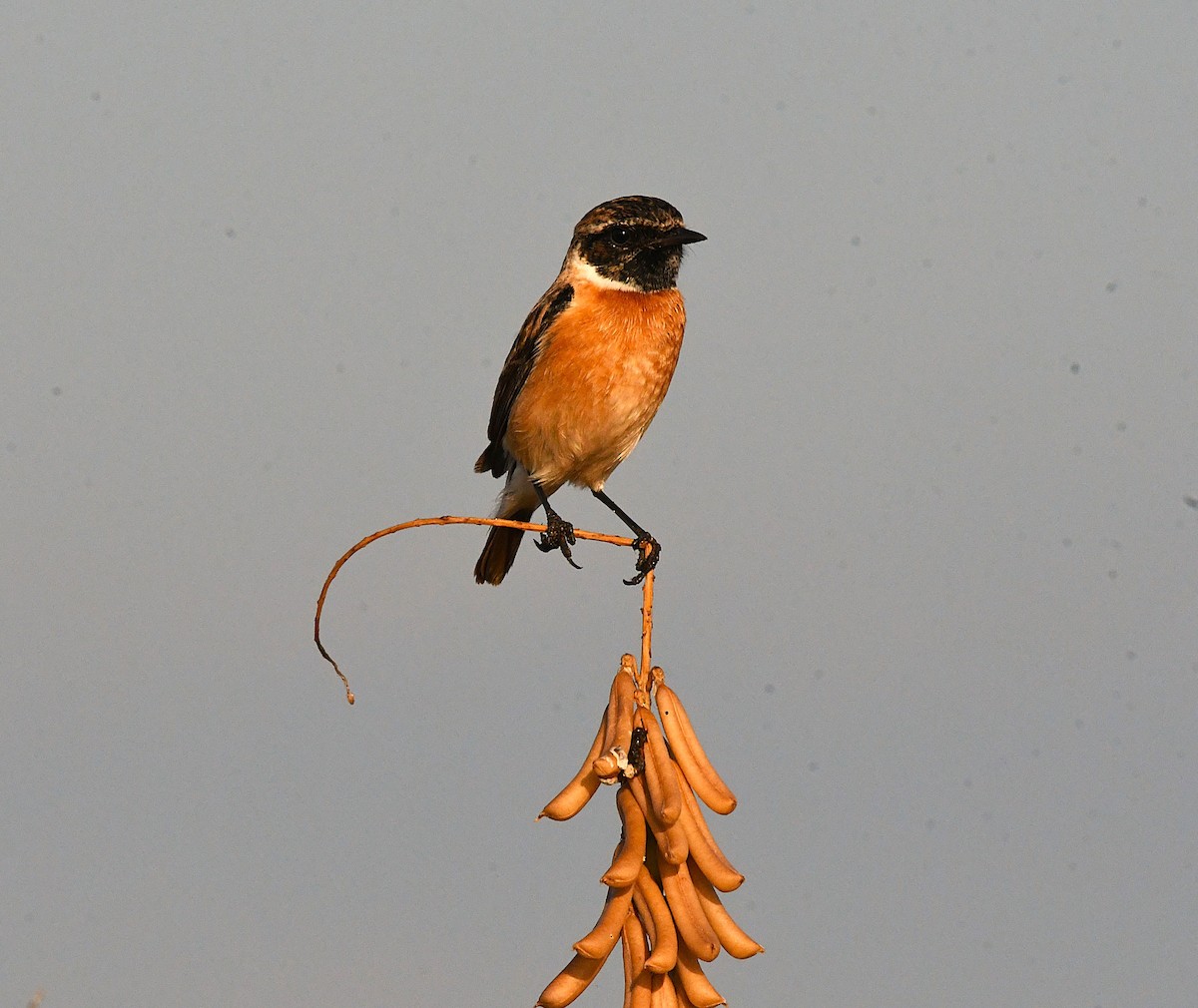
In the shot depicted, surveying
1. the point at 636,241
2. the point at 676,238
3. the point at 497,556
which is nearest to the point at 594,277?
the point at 636,241

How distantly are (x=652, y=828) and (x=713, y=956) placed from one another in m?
0.36

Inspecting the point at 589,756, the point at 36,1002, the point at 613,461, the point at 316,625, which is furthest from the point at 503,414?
the point at 36,1002

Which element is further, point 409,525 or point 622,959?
point 409,525

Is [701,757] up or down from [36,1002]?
up

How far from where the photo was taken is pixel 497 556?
327 inches

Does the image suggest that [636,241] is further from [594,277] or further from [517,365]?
[517,365]

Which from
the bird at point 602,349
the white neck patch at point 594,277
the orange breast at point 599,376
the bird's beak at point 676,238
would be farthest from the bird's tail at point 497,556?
the bird's beak at point 676,238

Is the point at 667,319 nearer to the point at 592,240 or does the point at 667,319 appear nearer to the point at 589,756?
the point at 592,240

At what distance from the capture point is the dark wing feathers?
782 cm

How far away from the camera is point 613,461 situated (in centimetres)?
795

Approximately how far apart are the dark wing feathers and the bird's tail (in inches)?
15.8

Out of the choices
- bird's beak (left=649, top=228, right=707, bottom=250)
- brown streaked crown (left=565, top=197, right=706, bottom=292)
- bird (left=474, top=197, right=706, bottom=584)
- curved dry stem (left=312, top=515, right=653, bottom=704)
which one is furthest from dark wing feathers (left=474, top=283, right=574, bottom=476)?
curved dry stem (left=312, top=515, right=653, bottom=704)

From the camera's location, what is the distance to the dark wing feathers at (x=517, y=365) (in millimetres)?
7824

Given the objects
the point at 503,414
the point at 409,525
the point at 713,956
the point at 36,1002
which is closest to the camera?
the point at 36,1002
